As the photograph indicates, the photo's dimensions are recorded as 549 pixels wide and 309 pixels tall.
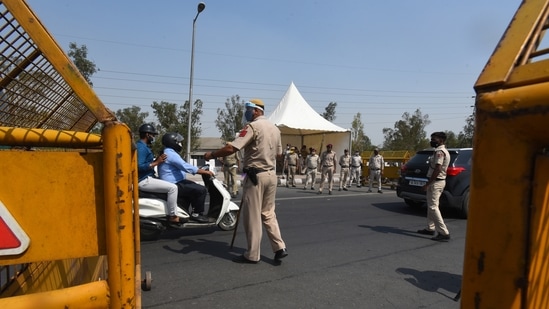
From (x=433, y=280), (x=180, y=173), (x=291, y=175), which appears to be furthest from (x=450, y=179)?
(x=291, y=175)

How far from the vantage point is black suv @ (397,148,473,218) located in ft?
25.6

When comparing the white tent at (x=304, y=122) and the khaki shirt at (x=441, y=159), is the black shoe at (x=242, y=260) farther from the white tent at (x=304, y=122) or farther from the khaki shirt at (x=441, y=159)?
the white tent at (x=304, y=122)

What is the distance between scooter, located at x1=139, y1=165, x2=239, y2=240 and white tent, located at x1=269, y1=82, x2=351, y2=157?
42.7ft

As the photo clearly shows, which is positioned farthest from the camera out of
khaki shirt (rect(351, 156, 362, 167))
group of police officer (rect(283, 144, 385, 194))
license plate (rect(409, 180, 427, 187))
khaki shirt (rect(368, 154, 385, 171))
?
khaki shirt (rect(351, 156, 362, 167))

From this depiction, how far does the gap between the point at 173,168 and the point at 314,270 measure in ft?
8.36

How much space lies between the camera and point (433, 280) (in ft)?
13.3

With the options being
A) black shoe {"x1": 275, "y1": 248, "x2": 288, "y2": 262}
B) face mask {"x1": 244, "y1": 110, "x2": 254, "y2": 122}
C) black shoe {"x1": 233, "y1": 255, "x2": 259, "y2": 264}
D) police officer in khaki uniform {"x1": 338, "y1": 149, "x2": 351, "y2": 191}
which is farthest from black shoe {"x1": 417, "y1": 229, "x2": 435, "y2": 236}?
police officer in khaki uniform {"x1": 338, "y1": 149, "x2": 351, "y2": 191}

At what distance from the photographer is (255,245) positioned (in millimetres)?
4312

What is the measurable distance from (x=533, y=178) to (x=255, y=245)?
3.51 meters

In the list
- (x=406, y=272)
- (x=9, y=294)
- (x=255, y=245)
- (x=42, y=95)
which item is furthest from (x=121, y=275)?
(x=406, y=272)

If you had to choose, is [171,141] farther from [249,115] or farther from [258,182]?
[258,182]

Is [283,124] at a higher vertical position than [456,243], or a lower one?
higher

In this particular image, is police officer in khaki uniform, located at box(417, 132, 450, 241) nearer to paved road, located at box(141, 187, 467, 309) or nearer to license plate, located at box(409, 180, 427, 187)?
paved road, located at box(141, 187, 467, 309)

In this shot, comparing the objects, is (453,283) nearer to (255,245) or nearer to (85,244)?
(255,245)
